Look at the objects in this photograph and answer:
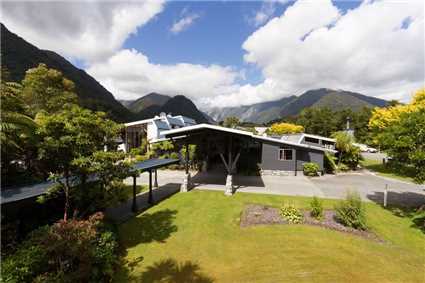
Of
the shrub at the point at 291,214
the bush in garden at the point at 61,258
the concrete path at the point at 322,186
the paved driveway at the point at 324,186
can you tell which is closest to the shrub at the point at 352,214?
the shrub at the point at 291,214

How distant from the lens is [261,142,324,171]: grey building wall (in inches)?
900

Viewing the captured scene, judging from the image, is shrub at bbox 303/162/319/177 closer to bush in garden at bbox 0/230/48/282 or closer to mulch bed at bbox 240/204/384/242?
mulch bed at bbox 240/204/384/242

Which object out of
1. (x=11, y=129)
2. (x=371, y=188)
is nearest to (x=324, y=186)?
(x=371, y=188)

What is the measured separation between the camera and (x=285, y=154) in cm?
2300

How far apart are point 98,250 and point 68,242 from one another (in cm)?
103

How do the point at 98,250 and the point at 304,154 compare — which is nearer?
the point at 98,250

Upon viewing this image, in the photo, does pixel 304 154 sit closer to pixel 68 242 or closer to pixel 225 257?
pixel 225 257

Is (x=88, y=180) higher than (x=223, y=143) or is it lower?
lower

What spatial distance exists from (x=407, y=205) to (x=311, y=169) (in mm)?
9039

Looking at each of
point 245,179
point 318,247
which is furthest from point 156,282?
point 245,179

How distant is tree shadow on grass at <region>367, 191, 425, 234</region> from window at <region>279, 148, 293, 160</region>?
817cm

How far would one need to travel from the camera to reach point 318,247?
798 cm

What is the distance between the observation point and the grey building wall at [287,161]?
22.9 meters

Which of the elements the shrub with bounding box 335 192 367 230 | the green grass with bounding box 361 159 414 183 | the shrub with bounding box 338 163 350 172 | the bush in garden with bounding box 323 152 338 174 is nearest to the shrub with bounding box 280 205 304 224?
the shrub with bounding box 335 192 367 230
